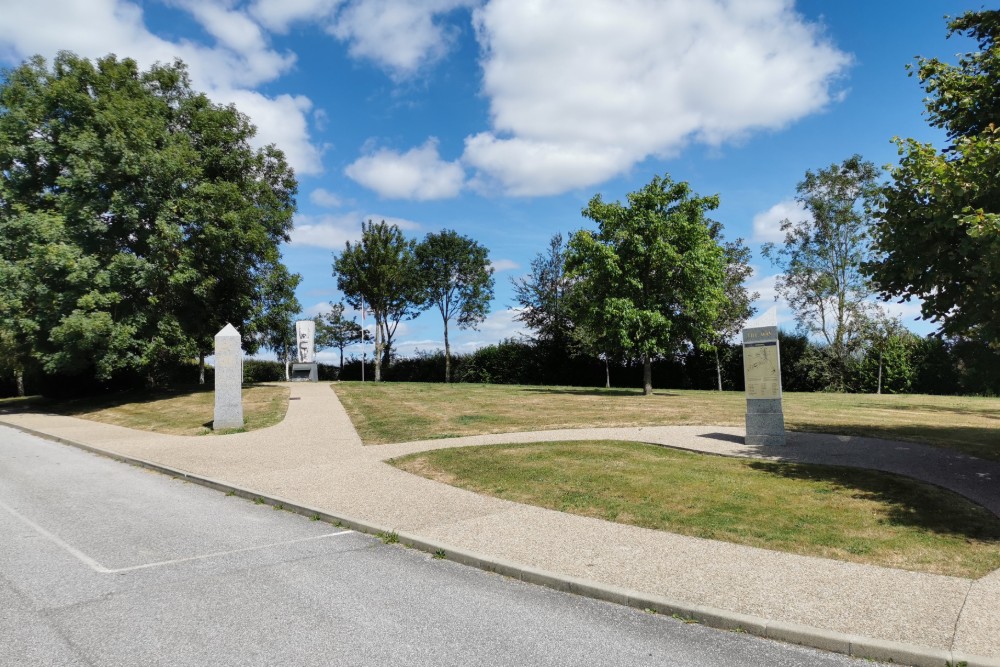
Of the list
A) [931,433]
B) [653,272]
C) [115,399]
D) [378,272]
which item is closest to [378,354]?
[378,272]

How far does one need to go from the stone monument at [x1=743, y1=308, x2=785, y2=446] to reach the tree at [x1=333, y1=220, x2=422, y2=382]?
36.3 metres

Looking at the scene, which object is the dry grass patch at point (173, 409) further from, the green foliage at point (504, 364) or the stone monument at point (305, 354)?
the green foliage at point (504, 364)

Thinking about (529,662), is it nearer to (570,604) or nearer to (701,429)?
(570,604)

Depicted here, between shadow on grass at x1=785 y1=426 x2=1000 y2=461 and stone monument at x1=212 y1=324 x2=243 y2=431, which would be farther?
stone monument at x1=212 y1=324 x2=243 y2=431

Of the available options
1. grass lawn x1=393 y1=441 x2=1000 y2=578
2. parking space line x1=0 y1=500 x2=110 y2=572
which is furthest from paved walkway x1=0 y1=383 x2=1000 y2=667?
parking space line x1=0 y1=500 x2=110 y2=572

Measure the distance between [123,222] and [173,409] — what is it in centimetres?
856

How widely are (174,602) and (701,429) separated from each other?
1176cm

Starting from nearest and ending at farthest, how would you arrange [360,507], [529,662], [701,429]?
[529,662] < [360,507] < [701,429]

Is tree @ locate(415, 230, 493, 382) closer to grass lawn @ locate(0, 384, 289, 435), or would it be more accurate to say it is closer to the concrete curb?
grass lawn @ locate(0, 384, 289, 435)

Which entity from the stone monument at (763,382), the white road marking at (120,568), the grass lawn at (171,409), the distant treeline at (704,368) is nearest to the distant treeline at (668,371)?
the distant treeline at (704,368)

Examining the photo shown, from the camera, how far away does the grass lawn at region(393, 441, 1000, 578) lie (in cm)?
583

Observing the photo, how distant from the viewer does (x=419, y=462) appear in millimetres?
10664

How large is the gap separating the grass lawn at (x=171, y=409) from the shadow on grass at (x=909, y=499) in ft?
45.5

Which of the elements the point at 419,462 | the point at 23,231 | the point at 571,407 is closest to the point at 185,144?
the point at 23,231
